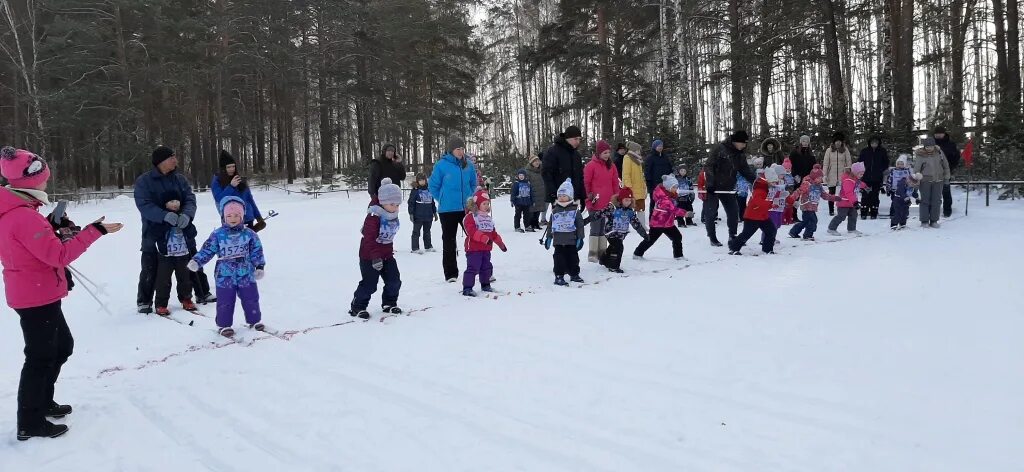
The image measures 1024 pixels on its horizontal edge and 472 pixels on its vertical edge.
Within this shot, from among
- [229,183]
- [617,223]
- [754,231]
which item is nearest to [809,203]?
[754,231]

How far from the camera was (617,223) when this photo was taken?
27.8 feet

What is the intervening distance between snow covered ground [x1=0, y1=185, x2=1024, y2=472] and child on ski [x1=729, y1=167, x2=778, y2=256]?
1.62m

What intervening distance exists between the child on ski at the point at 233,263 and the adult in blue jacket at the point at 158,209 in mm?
1096

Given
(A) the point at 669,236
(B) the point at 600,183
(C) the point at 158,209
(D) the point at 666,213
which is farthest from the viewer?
A: (A) the point at 669,236

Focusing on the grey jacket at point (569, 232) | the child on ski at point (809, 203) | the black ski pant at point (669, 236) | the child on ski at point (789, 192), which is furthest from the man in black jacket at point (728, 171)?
the grey jacket at point (569, 232)

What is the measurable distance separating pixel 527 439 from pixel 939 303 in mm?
4785

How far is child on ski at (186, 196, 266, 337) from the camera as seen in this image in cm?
573

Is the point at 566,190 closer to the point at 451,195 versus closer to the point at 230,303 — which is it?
the point at 451,195

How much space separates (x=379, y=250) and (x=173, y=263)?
2345 mm

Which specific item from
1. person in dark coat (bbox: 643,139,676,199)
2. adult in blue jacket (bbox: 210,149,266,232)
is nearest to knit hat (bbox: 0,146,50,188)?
adult in blue jacket (bbox: 210,149,266,232)

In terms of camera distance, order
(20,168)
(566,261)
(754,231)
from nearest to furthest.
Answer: (20,168), (566,261), (754,231)

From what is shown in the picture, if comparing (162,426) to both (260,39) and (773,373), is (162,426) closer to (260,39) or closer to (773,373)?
(773,373)

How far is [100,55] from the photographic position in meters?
31.4

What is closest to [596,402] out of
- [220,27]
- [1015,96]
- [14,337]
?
[14,337]
